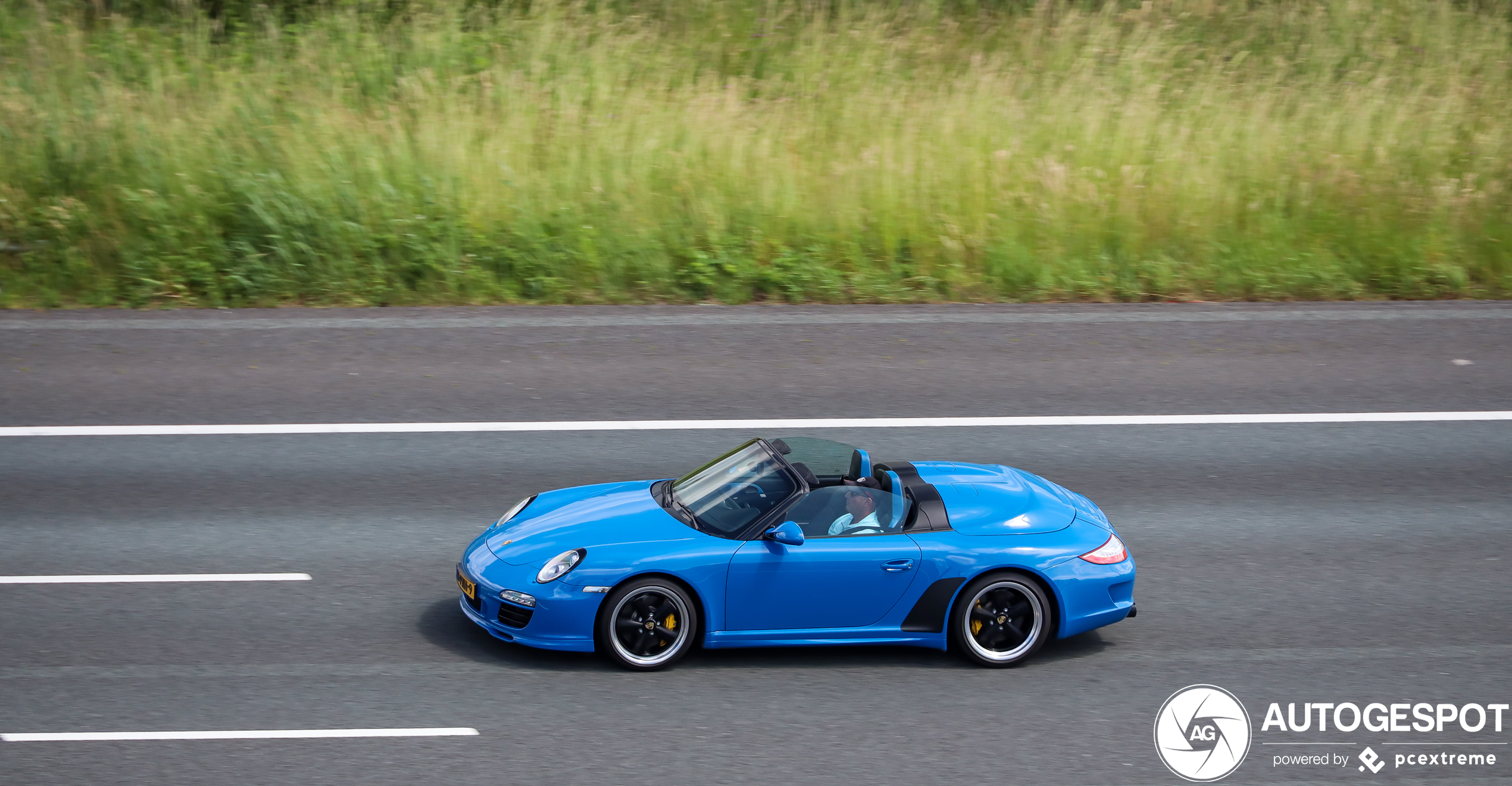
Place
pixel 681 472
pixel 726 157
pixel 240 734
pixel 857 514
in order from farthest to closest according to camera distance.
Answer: pixel 726 157
pixel 681 472
pixel 857 514
pixel 240 734

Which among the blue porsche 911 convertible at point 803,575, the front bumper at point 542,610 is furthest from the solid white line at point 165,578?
the front bumper at point 542,610

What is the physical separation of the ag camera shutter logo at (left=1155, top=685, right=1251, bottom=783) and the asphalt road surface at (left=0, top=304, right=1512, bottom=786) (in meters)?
0.08

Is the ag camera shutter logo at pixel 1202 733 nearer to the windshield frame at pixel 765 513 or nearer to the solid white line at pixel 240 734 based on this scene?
the windshield frame at pixel 765 513

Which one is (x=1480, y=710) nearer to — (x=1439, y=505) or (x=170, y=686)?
(x=1439, y=505)

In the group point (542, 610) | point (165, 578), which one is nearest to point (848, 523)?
point (542, 610)

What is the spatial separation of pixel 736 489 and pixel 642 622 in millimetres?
907

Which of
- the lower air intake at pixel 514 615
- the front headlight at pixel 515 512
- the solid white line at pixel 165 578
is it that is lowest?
the solid white line at pixel 165 578

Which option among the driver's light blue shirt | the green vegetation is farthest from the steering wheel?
the green vegetation

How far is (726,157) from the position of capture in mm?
15250

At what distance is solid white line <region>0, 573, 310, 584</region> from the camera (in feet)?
24.6

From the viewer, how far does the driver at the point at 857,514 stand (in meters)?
6.73

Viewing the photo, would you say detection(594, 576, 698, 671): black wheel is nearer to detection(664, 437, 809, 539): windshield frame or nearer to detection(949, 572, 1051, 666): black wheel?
detection(664, 437, 809, 539): windshield frame

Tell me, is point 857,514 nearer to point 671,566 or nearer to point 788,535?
point 788,535

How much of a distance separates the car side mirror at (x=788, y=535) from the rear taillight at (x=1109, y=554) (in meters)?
1.51
